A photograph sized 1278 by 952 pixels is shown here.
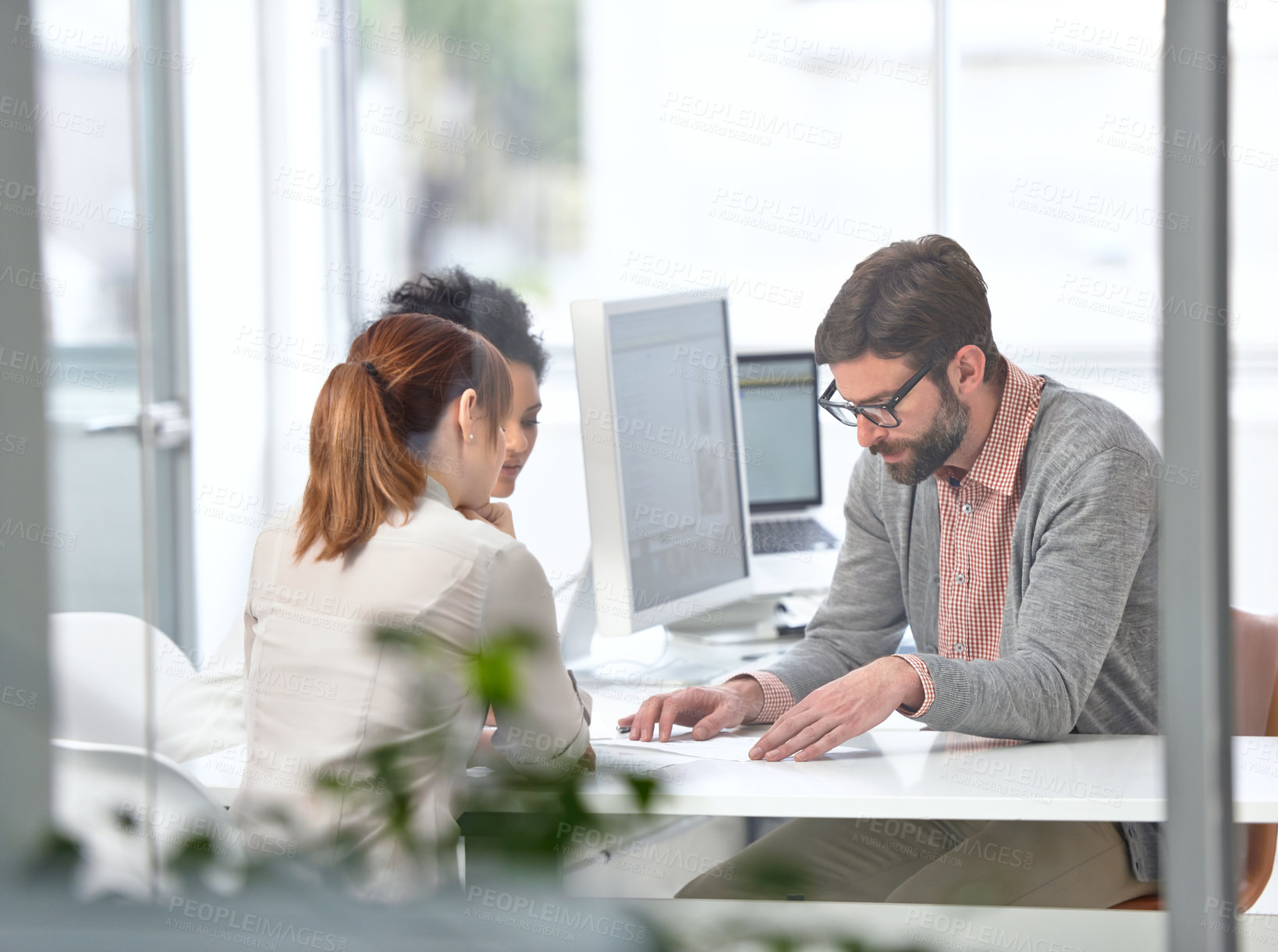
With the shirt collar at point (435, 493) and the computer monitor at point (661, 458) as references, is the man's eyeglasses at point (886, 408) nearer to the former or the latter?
the computer monitor at point (661, 458)

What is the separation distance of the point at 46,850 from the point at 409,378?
64 centimetres

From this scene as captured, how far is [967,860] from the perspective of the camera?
129 cm

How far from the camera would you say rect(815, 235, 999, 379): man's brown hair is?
142 cm

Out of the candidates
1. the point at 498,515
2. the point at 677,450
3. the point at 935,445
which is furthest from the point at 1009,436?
the point at 498,515

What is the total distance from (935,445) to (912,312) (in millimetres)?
165

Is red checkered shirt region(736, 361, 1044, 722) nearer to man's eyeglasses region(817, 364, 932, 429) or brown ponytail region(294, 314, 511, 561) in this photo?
man's eyeglasses region(817, 364, 932, 429)

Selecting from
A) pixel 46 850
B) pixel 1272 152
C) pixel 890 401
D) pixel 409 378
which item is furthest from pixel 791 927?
pixel 1272 152

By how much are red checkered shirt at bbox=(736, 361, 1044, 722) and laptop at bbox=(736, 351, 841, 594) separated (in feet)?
2.04

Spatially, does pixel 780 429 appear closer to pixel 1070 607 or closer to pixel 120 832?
pixel 1070 607

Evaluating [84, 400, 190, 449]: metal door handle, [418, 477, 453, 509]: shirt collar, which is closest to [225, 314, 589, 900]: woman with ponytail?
[418, 477, 453, 509]: shirt collar

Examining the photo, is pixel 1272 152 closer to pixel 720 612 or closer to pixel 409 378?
pixel 720 612

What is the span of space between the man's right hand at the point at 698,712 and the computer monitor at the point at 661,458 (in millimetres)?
137

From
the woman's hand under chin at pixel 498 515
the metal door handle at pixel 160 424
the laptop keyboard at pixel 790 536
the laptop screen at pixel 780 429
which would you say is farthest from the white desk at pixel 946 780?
the metal door handle at pixel 160 424

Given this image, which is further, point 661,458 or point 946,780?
point 661,458
